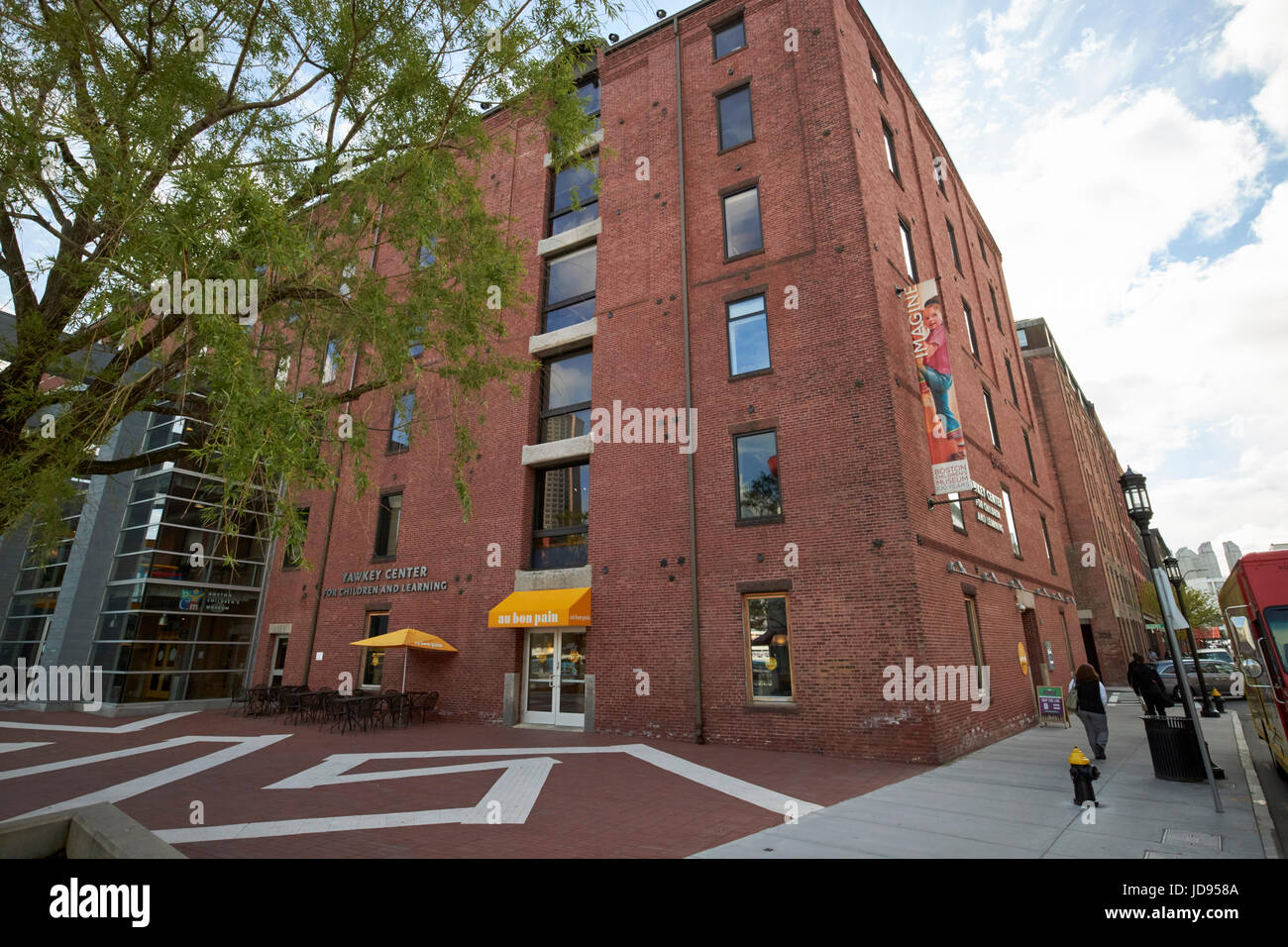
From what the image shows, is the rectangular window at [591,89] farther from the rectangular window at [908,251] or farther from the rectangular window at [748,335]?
the rectangular window at [908,251]

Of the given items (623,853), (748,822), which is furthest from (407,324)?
(748,822)

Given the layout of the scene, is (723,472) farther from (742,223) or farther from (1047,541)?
(1047,541)

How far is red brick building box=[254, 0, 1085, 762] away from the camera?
39.0 ft

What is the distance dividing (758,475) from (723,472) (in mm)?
783

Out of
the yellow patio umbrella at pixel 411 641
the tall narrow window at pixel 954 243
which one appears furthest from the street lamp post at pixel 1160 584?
the yellow patio umbrella at pixel 411 641

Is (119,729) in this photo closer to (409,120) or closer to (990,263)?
(409,120)

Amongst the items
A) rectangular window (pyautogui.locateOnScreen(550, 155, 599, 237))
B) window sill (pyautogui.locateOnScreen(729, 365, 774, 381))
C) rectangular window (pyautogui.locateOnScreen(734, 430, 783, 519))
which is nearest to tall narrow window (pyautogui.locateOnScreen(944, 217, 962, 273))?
window sill (pyautogui.locateOnScreen(729, 365, 774, 381))

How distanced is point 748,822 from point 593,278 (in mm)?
14868

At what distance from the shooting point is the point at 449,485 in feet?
58.9

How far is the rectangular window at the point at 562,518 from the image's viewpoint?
15656 millimetres

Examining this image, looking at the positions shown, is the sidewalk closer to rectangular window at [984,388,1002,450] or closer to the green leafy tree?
the green leafy tree

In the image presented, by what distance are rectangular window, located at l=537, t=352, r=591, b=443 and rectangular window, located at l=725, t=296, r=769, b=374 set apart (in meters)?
4.27

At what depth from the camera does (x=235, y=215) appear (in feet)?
19.7
